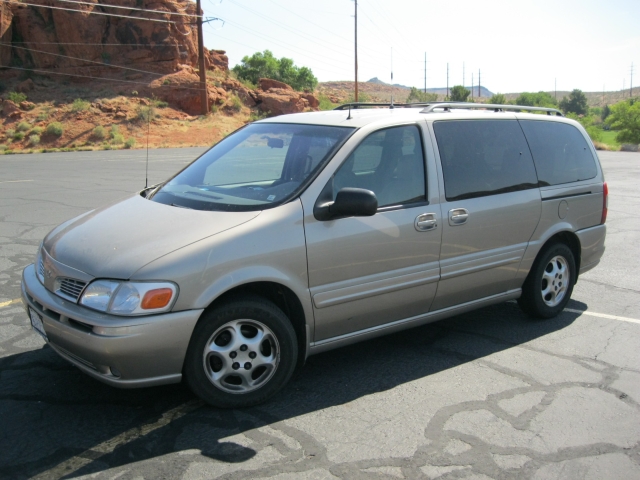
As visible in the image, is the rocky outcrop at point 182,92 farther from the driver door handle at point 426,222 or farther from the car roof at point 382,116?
the driver door handle at point 426,222

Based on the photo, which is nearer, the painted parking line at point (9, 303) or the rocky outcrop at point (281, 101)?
the painted parking line at point (9, 303)

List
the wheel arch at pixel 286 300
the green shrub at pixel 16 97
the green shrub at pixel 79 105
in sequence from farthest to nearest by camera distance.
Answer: the green shrub at pixel 16 97
the green shrub at pixel 79 105
the wheel arch at pixel 286 300

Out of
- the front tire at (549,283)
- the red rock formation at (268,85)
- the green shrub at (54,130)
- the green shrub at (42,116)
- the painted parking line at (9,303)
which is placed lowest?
the painted parking line at (9,303)

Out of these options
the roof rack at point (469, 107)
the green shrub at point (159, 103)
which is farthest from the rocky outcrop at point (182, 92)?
the roof rack at point (469, 107)

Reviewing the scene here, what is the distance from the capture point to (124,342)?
3.37 m

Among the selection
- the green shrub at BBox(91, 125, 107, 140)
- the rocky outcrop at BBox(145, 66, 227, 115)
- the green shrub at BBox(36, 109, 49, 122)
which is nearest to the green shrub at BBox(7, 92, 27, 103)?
the green shrub at BBox(36, 109, 49, 122)

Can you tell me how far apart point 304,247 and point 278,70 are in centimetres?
7012

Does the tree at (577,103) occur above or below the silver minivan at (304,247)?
above

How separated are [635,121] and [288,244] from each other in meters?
58.3

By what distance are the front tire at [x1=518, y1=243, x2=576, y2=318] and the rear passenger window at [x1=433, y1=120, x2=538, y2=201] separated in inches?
26.5

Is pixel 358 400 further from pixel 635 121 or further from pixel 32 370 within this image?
pixel 635 121

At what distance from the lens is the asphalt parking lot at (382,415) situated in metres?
3.26

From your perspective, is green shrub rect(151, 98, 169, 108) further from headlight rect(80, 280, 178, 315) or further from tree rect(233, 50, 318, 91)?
headlight rect(80, 280, 178, 315)

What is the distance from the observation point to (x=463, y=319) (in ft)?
18.8
